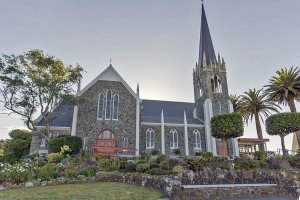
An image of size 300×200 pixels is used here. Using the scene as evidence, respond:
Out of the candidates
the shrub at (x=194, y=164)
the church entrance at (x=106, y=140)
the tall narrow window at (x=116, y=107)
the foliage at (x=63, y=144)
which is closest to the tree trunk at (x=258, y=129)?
the tall narrow window at (x=116, y=107)

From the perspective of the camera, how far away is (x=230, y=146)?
33.3 metres

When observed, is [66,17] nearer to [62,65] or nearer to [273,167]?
[62,65]

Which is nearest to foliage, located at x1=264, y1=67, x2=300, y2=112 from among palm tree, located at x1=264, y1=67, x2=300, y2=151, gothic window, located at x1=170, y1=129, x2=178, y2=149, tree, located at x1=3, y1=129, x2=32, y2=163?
palm tree, located at x1=264, y1=67, x2=300, y2=151

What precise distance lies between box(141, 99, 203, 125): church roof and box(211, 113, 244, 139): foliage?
504 inches

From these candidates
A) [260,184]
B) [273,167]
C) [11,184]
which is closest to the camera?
[260,184]

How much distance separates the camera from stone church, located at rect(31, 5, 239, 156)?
1087 inches

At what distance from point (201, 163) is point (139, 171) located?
14.2 feet

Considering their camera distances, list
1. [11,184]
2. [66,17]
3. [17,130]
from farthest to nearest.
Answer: [17,130], [66,17], [11,184]

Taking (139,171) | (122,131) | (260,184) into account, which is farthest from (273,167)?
(122,131)

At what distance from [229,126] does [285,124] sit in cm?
822

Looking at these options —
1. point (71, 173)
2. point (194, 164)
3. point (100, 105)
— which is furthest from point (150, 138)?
point (71, 173)

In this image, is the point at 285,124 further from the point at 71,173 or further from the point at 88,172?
the point at 71,173

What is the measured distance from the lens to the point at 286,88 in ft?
103

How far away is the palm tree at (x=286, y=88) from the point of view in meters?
31.2
